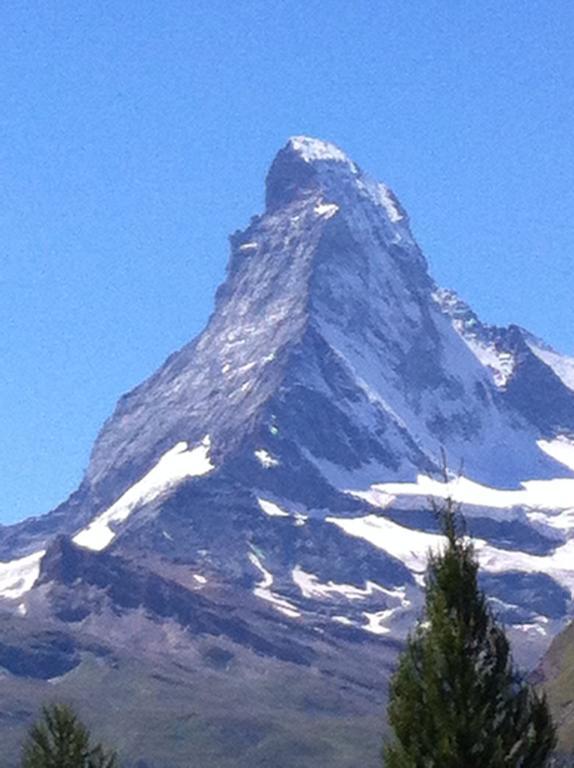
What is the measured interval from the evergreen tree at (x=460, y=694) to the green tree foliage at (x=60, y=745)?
1329 centimetres

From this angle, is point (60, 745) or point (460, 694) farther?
point (60, 745)

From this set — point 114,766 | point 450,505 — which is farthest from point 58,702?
point 450,505

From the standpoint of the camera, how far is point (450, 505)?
157 feet

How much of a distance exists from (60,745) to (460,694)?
15601 millimetres

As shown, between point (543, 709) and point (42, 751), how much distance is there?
17.0 meters

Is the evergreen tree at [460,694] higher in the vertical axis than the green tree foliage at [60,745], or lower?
higher

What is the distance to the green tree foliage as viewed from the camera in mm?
53969

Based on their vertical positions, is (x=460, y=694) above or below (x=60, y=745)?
above

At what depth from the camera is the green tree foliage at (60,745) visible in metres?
54.0

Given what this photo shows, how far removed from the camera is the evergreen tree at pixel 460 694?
139 ft

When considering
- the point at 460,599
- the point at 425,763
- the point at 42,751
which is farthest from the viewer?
the point at 42,751

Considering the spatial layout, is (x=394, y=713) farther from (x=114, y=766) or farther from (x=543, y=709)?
(x=114, y=766)

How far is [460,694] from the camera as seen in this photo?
4331cm

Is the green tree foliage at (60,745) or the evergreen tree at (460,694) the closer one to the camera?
the evergreen tree at (460,694)
